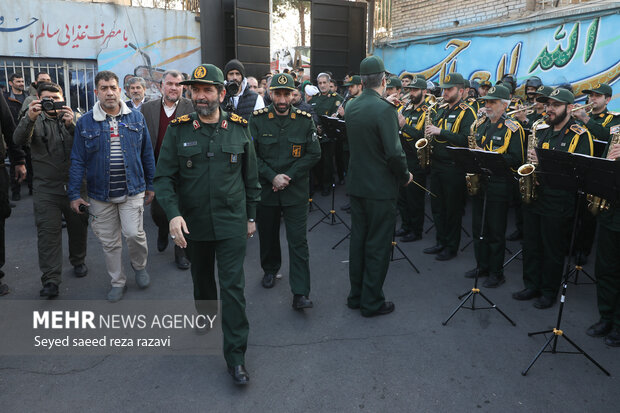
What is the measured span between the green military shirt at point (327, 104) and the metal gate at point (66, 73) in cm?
775

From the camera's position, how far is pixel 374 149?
4270 mm

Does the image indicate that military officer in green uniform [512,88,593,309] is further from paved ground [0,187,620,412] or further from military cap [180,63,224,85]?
military cap [180,63,224,85]

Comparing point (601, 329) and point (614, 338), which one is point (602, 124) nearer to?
point (601, 329)

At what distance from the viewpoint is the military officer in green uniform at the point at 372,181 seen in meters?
4.16

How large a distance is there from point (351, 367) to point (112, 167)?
3007 millimetres

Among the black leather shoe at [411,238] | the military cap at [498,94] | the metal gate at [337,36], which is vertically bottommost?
the black leather shoe at [411,238]

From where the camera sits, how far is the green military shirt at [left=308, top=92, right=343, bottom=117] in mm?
10078

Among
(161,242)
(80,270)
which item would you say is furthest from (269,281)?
(80,270)

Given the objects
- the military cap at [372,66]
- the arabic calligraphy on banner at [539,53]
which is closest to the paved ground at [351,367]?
the military cap at [372,66]

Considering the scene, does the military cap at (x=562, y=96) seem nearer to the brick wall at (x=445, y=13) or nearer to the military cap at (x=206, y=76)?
the military cap at (x=206, y=76)

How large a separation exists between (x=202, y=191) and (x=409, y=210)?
4.18 metres

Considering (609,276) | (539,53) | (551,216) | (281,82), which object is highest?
(539,53)

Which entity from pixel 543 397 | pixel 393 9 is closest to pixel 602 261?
pixel 543 397

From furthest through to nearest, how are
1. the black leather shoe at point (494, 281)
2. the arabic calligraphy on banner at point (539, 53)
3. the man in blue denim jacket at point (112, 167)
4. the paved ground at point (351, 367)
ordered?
the arabic calligraphy on banner at point (539, 53) → the black leather shoe at point (494, 281) → the man in blue denim jacket at point (112, 167) → the paved ground at point (351, 367)
